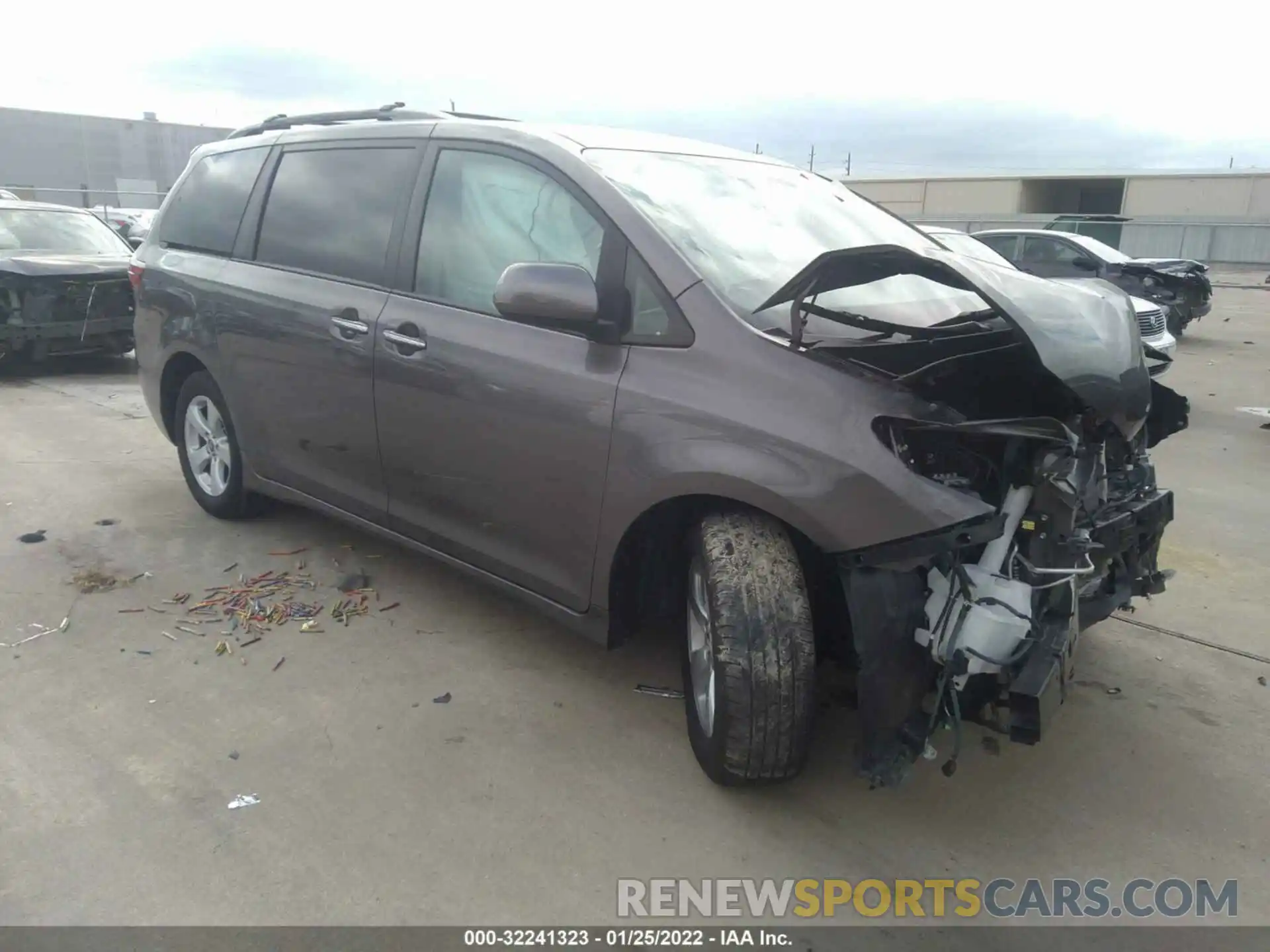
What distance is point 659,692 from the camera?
11.1 ft

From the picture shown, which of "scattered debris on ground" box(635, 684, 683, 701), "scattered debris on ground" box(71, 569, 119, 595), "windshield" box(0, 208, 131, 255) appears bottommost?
"scattered debris on ground" box(71, 569, 119, 595)

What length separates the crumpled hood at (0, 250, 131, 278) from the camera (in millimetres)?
8252

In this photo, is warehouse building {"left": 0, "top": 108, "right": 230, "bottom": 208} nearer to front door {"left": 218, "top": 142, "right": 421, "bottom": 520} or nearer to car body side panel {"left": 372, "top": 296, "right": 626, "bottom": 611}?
front door {"left": 218, "top": 142, "right": 421, "bottom": 520}

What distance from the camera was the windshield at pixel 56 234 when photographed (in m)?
8.96

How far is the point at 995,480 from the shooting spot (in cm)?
248

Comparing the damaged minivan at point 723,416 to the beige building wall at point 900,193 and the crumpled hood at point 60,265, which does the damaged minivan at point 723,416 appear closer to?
the crumpled hood at point 60,265

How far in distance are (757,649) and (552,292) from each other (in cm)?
118

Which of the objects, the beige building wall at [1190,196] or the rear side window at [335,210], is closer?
the rear side window at [335,210]

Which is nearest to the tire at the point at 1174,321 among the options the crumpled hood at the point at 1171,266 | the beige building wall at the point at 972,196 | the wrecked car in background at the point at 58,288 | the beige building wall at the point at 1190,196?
the crumpled hood at the point at 1171,266

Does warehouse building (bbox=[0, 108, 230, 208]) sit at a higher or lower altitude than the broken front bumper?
higher

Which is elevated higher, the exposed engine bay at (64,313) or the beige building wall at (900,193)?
the beige building wall at (900,193)

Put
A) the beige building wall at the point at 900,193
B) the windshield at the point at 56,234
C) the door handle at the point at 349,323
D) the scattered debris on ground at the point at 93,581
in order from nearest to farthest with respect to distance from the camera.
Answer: the door handle at the point at 349,323
the scattered debris on ground at the point at 93,581
the windshield at the point at 56,234
the beige building wall at the point at 900,193

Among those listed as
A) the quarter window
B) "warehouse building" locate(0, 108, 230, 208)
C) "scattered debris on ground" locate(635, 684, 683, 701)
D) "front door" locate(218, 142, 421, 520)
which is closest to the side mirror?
the quarter window

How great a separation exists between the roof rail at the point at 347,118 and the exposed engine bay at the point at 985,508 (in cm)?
196
